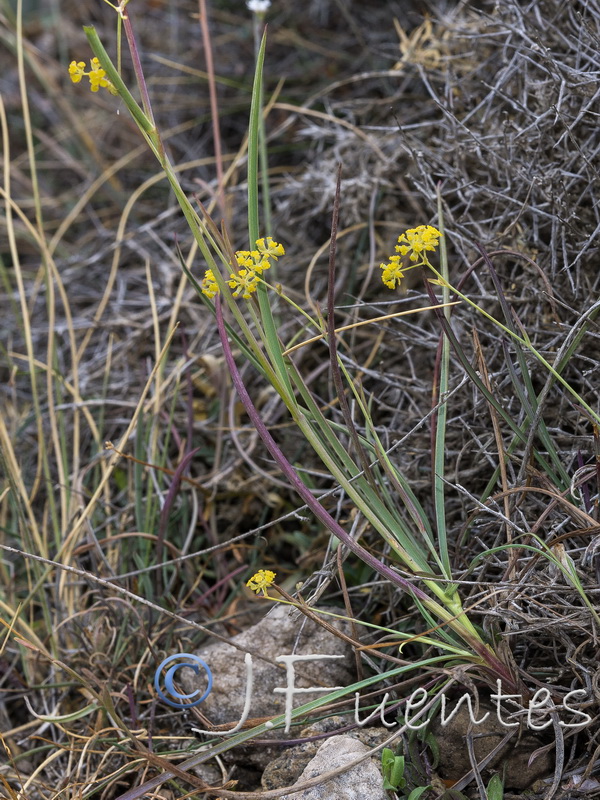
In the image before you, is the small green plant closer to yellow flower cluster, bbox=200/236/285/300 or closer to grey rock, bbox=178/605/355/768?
grey rock, bbox=178/605/355/768

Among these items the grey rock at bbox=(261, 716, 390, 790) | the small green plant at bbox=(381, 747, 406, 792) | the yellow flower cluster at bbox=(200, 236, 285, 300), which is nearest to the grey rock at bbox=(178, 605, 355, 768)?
the grey rock at bbox=(261, 716, 390, 790)

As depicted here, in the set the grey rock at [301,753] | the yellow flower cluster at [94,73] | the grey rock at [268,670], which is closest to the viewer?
the yellow flower cluster at [94,73]

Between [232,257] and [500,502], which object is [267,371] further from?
[500,502]

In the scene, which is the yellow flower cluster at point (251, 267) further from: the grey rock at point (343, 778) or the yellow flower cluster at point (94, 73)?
the grey rock at point (343, 778)

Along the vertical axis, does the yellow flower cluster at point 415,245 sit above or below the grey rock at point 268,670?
above

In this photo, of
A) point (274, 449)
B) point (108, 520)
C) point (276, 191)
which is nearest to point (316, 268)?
point (276, 191)

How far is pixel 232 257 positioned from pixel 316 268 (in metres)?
A: 0.75

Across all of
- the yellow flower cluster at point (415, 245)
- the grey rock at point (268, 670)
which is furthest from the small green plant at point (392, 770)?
the yellow flower cluster at point (415, 245)

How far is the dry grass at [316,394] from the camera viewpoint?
106cm

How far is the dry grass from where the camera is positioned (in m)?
1.06

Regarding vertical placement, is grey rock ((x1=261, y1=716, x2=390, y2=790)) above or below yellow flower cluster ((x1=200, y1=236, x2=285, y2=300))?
below

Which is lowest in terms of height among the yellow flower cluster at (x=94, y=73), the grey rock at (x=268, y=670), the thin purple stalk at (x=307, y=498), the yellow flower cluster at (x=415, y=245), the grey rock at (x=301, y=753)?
the grey rock at (x=268, y=670)

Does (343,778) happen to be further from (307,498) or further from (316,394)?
(316,394)

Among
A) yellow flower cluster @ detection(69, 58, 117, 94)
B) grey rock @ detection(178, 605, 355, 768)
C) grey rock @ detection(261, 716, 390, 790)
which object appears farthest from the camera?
grey rock @ detection(178, 605, 355, 768)
